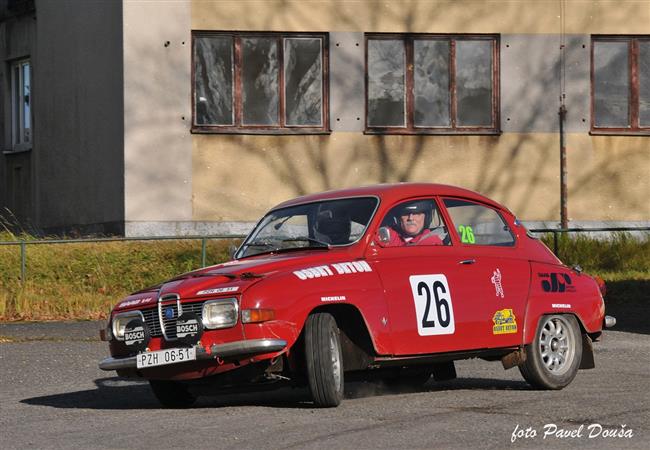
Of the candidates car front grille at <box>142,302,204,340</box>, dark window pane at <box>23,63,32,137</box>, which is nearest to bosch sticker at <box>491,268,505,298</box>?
car front grille at <box>142,302,204,340</box>

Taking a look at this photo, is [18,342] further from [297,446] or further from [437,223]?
[297,446]

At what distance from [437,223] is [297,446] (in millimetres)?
3602

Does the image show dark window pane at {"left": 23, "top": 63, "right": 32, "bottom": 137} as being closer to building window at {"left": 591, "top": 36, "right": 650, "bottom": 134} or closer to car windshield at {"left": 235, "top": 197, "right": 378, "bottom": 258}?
building window at {"left": 591, "top": 36, "right": 650, "bottom": 134}

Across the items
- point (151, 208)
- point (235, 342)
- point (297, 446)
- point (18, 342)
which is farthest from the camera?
point (151, 208)

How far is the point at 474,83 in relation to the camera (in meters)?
27.5

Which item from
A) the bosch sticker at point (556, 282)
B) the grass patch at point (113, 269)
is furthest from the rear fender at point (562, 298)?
the grass patch at point (113, 269)

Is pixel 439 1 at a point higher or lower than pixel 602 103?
higher

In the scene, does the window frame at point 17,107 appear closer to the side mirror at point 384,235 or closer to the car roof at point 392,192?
the car roof at point 392,192

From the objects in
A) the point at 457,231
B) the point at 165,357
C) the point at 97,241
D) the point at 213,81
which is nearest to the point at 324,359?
the point at 165,357

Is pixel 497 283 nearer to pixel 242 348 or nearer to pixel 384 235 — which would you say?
pixel 384 235

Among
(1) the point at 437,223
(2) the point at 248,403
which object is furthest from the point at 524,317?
(2) the point at 248,403

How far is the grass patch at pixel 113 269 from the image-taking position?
72.7 ft

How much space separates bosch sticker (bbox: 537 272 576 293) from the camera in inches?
499

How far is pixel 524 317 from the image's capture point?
12.4 metres
